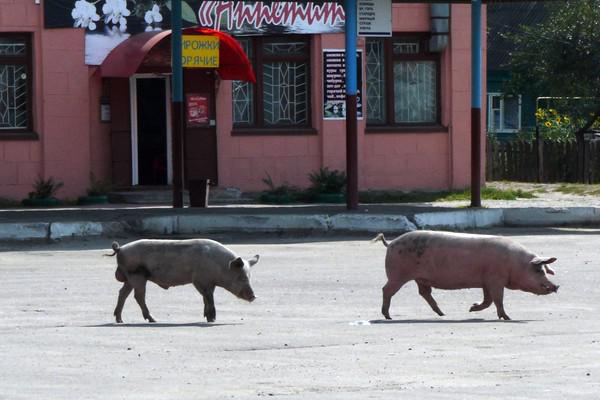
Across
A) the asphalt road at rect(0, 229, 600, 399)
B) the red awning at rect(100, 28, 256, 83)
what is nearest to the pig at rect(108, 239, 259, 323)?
the asphalt road at rect(0, 229, 600, 399)

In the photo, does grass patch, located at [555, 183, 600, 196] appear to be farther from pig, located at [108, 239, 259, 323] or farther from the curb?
pig, located at [108, 239, 259, 323]

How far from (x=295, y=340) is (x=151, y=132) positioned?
1609cm

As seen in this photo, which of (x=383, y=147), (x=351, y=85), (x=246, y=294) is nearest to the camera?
(x=246, y=294)

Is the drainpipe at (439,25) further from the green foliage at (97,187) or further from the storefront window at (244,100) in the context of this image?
the green foliage at (97,187)

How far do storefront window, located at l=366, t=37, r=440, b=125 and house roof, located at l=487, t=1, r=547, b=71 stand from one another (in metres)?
20.1

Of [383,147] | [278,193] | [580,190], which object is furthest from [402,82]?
[580,190]

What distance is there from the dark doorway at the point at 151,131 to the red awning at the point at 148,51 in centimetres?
127

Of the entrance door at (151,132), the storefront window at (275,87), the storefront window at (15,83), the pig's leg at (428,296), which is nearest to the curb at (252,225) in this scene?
the entrance door at (151,132)

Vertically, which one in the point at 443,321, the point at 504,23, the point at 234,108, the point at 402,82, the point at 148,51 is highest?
the point at 504,23

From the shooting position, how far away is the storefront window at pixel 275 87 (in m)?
26.0

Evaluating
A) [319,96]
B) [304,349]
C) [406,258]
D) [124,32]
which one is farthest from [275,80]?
[304,349]

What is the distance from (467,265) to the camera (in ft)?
38.4

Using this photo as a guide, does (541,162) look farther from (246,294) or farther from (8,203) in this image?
(246,294)

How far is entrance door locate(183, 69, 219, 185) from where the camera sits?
Result: 25578mm
